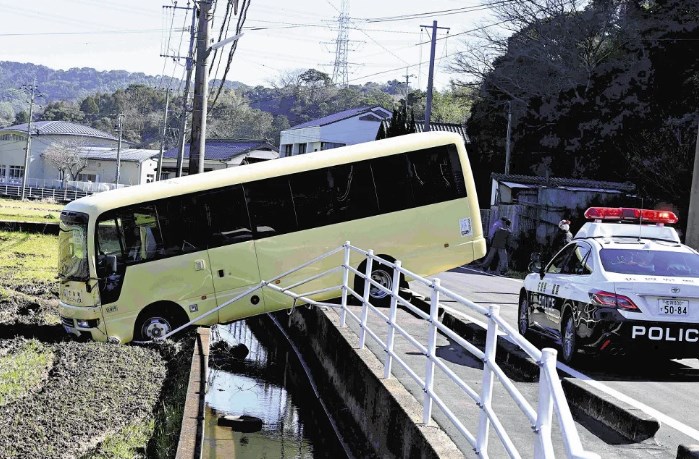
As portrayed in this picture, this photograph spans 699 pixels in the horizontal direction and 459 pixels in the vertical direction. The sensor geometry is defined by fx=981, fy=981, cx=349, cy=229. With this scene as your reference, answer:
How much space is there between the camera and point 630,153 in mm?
42094

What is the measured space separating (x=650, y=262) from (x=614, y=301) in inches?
44.3

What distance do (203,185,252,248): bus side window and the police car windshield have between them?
6841mm

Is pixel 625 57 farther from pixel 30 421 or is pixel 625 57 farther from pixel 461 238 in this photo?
pixel 30 421

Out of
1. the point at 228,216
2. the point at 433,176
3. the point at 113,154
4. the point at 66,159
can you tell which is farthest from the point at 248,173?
the point at 113,154

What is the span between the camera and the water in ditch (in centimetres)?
1129

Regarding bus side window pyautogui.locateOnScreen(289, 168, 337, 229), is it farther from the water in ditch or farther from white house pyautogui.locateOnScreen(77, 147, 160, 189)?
white house pyautogui.locateOnScreen(77, 147, 160, 189)

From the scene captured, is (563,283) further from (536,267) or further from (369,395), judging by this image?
(369,395)

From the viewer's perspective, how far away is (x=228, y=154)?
81750mm

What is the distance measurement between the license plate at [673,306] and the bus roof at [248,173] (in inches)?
296

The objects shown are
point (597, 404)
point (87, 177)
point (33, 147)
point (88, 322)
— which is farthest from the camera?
→ point (33, 147)

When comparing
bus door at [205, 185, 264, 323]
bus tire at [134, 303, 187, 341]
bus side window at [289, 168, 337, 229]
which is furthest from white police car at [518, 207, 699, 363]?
bus tire at [134, 303, 187, 341]

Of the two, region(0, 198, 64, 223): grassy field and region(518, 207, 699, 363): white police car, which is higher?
region(518, 207, 699, 363): white police car

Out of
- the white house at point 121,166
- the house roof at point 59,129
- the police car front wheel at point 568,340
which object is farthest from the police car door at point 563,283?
the house roof at point 59,129

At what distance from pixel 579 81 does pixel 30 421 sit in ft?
137
